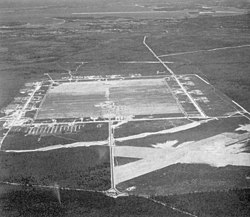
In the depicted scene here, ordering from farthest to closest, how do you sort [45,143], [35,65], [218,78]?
1. [35,65]
2. [218,78]
3. [45,143]

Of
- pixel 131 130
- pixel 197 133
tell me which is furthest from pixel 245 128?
pixel 131 130

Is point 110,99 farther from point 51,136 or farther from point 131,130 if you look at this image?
point 51,136

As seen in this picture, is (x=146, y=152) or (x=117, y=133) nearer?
(x=146, y=152)

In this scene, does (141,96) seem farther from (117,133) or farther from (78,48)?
(78,48)

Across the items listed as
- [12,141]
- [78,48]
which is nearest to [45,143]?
[12,141]

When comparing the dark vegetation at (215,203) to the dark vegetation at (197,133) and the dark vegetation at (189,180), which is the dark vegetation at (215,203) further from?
the dark vegetation at (197,133)

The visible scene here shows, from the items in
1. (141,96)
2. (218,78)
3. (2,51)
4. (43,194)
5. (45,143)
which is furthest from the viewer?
(2,51)

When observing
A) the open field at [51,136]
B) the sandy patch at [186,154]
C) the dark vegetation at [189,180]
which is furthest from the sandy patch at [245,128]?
the open field at [51,136]
